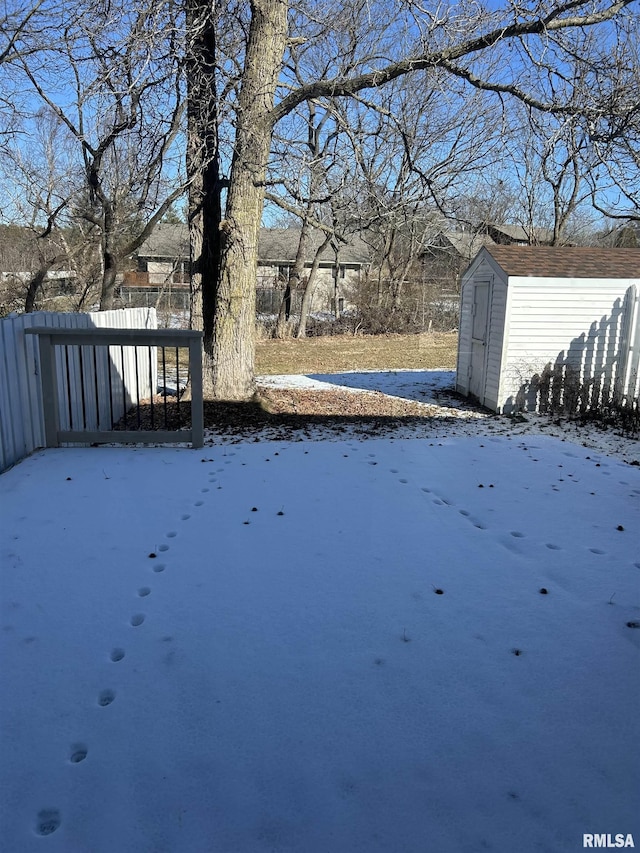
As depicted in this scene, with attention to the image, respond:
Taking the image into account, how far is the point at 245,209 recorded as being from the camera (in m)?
8.62

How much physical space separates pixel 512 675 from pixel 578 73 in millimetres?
7210

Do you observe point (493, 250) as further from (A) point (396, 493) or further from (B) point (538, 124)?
(A) point (396, 493)

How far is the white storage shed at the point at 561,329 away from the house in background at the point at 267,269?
16055 millimetres

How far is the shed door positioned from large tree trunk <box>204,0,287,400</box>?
12.6 feet

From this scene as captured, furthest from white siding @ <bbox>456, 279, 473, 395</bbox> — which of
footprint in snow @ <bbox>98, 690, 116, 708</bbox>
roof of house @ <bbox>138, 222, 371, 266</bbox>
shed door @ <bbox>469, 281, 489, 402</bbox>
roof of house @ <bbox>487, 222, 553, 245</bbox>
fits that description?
roof of house @ <bbox>138, 222, 371, 266</bbox>

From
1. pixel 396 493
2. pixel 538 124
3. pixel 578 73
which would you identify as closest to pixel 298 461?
pixel 396 493

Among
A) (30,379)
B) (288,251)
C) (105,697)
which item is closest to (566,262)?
(30,379)

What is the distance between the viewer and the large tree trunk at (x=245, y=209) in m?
8.31

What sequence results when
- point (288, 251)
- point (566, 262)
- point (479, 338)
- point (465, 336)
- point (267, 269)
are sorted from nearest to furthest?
point (566, 262) → point (479, 338) → point (465, 336) → point (267, 269) → point (288, 251)

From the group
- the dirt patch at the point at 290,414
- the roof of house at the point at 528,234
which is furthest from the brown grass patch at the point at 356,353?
the roof of house at the point at 528,234

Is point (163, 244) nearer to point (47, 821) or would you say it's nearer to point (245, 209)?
point (245, 209)

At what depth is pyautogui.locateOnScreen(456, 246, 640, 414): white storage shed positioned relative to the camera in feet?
30.3

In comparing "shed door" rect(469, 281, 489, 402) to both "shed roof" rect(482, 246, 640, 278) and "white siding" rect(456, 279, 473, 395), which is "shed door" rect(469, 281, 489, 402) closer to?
"white siding" rect(456, 279, 473, 395)

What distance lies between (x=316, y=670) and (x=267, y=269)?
34.9 metres
